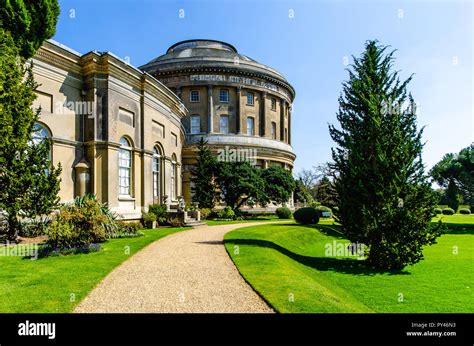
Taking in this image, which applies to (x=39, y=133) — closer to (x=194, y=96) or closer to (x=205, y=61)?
(x=194, y=96)

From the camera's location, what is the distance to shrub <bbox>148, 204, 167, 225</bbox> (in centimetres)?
2114

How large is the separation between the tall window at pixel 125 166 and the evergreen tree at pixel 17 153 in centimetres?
615

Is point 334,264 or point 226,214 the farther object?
point 226,214

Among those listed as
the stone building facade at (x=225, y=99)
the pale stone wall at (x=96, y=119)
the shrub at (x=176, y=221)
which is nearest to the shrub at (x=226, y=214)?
the shrub at (x=176, y=221)

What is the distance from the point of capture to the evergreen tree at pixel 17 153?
38.6 ft

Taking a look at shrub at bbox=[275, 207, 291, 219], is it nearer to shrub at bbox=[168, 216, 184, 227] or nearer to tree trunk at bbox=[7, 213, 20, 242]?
shrub at bbox=[168, 216, 184, 227]

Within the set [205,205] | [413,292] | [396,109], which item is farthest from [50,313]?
[205,205]

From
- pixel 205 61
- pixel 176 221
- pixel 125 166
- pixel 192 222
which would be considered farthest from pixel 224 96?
pixel 125 166

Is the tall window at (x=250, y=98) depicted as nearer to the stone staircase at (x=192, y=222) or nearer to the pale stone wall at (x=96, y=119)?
the pale stone wall at (x=96, y=119)

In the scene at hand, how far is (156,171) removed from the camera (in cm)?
2378

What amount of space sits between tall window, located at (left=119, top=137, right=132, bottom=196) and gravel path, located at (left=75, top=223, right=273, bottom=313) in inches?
380

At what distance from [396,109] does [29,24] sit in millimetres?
15000

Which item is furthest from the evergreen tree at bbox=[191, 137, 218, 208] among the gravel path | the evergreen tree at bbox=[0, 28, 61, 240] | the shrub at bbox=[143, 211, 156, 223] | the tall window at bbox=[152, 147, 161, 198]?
the gravel path

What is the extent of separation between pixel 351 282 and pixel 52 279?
8.47 m
